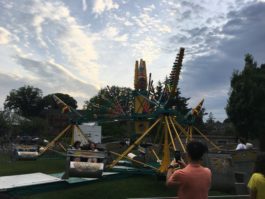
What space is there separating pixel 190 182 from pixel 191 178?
0.05 metres

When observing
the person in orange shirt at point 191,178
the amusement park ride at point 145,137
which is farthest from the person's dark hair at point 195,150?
the amusement park ride at point 145,137

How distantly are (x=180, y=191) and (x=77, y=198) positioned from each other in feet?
24.6

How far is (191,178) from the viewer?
492cm

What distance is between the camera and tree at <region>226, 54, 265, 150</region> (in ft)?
120

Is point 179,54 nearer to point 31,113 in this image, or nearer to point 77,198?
point 77,198

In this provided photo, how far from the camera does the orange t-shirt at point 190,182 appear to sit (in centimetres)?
489

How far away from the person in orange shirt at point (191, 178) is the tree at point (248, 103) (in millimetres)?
32254

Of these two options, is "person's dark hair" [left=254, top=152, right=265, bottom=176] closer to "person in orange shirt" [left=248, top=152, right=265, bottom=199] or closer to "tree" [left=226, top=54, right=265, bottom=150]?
"person in orange shirt" [left=248, top=152, right=265, bottom=199]

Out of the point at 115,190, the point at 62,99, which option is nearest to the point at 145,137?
the point at 115,190

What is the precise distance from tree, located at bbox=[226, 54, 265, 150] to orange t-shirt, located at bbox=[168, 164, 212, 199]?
106 ft

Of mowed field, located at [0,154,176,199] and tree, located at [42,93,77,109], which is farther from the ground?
tree, located at [42,93,77,109]

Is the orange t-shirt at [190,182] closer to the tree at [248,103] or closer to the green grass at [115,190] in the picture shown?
the green grass at [115,190]

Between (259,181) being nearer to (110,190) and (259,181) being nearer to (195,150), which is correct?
(195,150)

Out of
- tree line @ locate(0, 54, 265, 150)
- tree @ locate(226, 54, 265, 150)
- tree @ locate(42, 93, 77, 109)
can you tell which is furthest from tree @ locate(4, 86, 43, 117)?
tree @ locate(226, 54, 265, 150)
